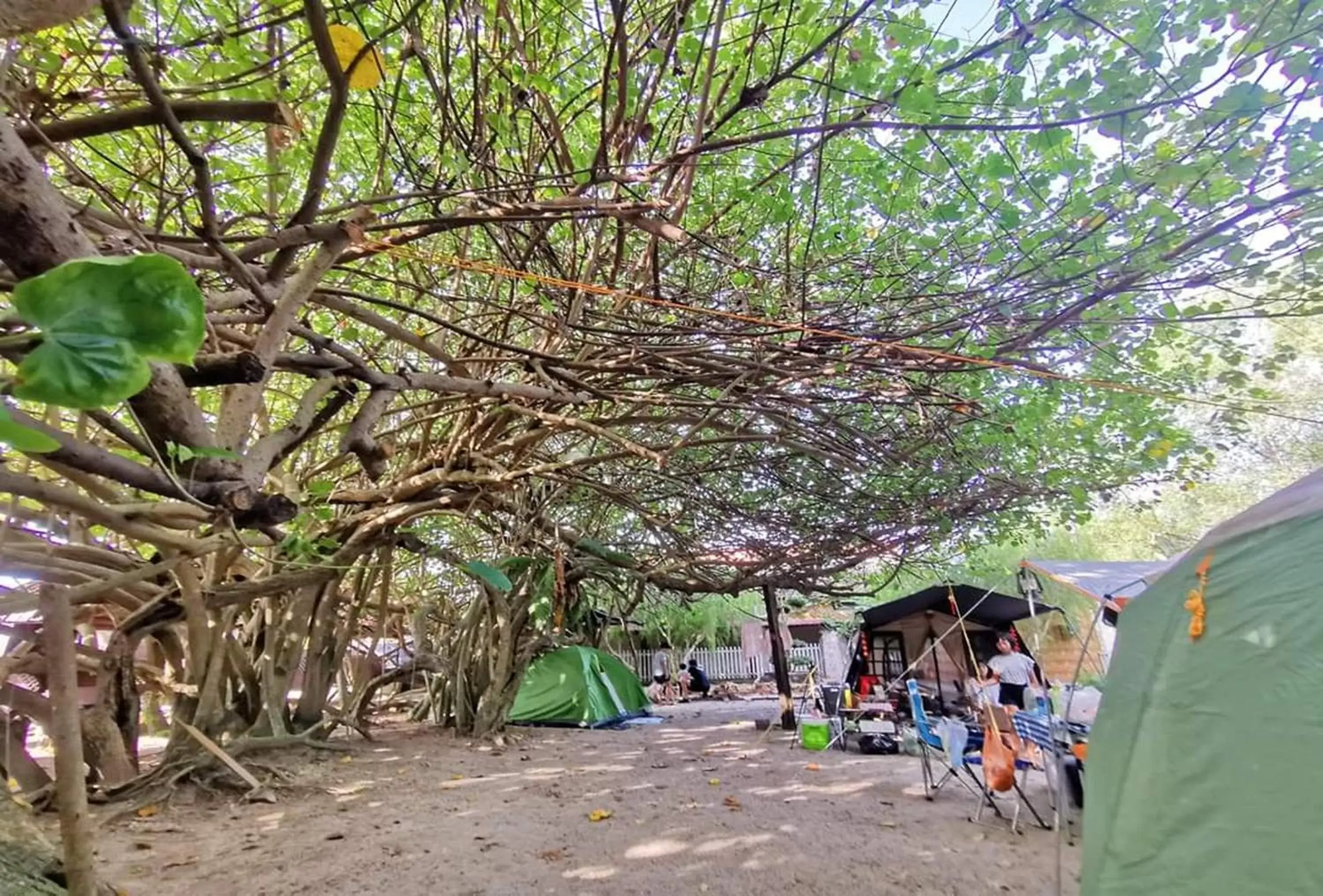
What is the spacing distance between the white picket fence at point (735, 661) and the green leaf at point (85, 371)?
764 inches

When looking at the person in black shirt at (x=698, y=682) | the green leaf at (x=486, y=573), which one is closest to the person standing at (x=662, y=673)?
the person in black shirt at (x=698, y=682)

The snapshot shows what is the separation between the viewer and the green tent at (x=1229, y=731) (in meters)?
2.08

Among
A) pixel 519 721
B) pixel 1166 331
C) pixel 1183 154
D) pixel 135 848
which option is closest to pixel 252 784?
pixel 135 848

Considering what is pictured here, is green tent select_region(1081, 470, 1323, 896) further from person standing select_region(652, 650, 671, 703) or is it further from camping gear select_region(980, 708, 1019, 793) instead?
person standing select_region(652, 650, 671, 703)

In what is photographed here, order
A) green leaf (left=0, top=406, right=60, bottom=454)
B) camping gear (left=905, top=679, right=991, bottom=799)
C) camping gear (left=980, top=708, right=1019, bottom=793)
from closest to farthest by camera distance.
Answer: green leaf (left=0, top=406, right=60, bottom=454) → camping gear (left=980, top=708, right=1019, bottom=793) → camping gear (left=905, top=679, right=991, bottom=799)

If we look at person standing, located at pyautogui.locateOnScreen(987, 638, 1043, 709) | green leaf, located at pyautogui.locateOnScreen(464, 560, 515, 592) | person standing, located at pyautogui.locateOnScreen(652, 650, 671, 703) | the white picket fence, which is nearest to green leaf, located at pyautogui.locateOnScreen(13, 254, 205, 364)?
green leaf, located at pyautogui.locateOnScreen(464, 560, 515, 592)

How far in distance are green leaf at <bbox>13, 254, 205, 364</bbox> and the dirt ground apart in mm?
3639

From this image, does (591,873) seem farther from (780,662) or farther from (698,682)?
(698,682)

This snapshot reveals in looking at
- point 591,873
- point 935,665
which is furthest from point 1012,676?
point 591,873

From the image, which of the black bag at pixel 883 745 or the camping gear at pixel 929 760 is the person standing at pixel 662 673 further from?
the camping gear at pixel 929 760

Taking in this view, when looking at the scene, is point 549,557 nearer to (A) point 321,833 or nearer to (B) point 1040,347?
(A) point 321,833

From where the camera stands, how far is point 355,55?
2068 mm

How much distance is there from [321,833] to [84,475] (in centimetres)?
289

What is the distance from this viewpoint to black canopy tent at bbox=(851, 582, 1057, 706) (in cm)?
1015
